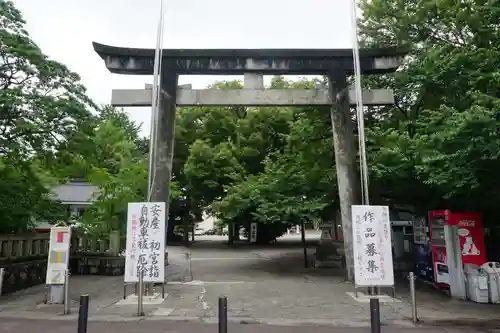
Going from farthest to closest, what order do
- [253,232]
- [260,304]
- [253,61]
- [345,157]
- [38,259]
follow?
[253,232] < [38,259] < [253,61] < [345,157] < [260,304]

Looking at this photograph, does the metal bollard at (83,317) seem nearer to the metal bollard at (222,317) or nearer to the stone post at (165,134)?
A: the metal bollard at (222,317)

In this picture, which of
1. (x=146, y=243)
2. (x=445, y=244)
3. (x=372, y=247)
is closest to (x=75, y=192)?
(x=146, y=243)

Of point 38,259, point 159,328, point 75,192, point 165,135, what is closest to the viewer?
point 159,328

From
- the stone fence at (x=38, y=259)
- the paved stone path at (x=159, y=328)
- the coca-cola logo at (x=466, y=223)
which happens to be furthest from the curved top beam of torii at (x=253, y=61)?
the paved stone path at (x=159, y=328)

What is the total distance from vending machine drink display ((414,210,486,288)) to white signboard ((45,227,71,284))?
9958 mm

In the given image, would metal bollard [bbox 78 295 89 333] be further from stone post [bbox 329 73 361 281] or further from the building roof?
the building roof

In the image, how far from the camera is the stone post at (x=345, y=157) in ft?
41.5

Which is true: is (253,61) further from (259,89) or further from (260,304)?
(260,304)

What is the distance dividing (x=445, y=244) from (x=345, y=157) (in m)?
3.86

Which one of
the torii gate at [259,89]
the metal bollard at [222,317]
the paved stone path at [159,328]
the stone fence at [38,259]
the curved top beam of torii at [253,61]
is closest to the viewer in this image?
the metal bollard at [222,317]

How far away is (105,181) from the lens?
15.8m

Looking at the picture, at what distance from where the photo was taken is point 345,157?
12.9 m

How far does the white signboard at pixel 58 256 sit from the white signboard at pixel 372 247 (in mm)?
7159

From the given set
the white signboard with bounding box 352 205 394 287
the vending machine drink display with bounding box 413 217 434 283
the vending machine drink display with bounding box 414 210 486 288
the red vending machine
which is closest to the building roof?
the vending machine drink display with bounding box 413 217 434 283
